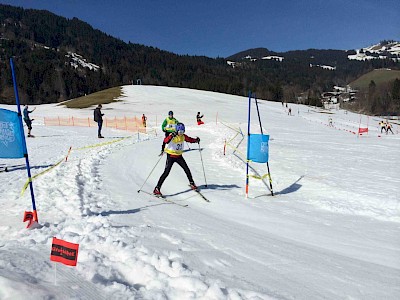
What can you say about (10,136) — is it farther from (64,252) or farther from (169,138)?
(169,138)

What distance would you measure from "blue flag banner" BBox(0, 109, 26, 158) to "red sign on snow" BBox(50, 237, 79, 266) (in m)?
2.54

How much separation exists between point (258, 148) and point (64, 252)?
6225 millimetres

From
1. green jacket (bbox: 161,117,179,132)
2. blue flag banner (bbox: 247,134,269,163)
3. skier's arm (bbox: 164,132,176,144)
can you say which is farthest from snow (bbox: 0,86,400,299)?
green jacket (bbox: 161,117,179,132)

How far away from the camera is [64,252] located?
331cm

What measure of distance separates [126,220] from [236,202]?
123 inches

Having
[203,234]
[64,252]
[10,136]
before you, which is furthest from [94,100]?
[64,252]

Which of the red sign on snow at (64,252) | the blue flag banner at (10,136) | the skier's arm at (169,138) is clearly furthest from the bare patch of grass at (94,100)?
A: the red sign on snow at (64,252)

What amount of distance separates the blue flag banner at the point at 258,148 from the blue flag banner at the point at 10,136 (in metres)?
5.67

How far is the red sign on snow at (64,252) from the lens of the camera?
3.27 m

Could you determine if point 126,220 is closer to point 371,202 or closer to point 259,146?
point 259,146

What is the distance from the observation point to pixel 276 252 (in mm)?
4691

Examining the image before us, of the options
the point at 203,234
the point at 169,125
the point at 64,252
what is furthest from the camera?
the point at 169,125

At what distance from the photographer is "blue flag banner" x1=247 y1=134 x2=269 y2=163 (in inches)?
331

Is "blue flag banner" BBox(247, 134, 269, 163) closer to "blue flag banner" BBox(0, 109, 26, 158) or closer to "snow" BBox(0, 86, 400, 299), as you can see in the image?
"snow" BBox(0, 86, 400, 299)
